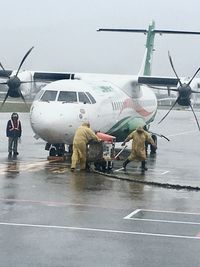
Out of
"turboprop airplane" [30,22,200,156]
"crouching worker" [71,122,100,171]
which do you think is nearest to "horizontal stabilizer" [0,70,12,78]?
"turboprop airplane" [30,22,200,156]

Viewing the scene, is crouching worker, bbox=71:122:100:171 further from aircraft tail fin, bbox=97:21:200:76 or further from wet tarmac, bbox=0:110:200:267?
aircraft tail fin, bbox=97:21:200:76

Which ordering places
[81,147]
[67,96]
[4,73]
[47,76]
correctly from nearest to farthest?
[81,147] → [67,96] → [4,73] → [47,76]

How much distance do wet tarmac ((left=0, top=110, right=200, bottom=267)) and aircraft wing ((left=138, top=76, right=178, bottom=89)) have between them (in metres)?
7.80

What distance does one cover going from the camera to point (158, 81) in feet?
85.2

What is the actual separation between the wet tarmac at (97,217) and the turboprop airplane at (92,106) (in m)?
1.42

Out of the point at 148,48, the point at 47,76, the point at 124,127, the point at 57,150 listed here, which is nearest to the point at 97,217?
the point at 57,150

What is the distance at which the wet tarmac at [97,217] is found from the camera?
Answer: 7926mm

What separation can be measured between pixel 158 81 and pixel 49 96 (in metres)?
7.06

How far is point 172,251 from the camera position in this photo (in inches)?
324

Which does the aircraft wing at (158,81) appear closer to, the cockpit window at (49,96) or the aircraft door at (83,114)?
the aircraft door at (83,114)

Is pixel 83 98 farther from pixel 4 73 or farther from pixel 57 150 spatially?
pixel 4 73

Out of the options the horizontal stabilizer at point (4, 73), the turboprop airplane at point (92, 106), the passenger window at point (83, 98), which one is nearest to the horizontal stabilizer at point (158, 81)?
the turboprop airplane at point (92, 106)

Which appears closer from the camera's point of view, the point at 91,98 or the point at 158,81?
the point at 91,98

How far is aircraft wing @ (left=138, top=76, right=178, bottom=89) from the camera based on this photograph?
25750 millimetres
